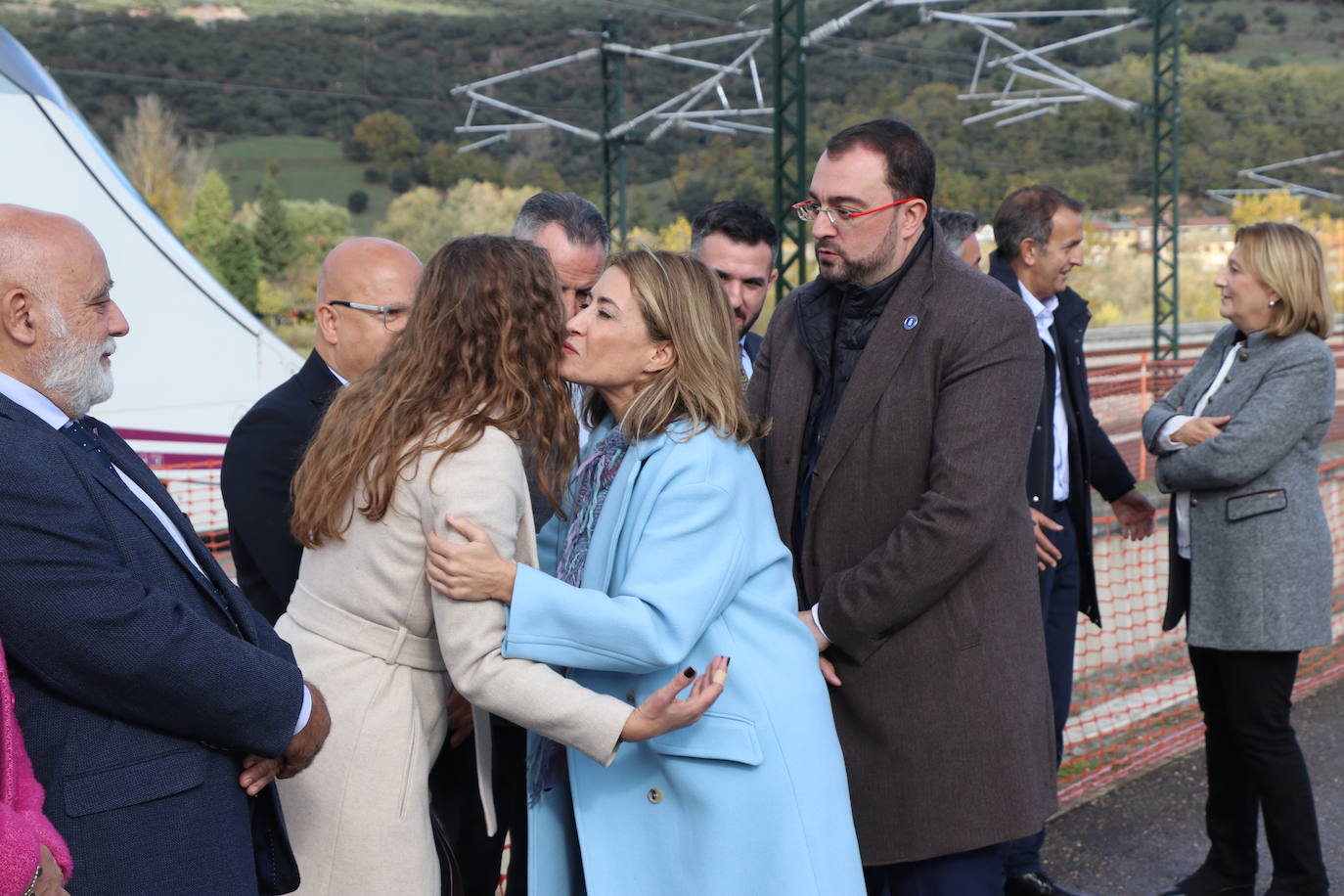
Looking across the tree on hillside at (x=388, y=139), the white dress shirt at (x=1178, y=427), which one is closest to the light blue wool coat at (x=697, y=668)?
the white dress shirt at (x=1178, y=427)

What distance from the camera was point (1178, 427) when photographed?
3789mm

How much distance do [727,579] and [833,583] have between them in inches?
18.0

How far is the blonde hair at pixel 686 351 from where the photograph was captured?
2268mm

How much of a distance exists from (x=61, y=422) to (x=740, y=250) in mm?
2297

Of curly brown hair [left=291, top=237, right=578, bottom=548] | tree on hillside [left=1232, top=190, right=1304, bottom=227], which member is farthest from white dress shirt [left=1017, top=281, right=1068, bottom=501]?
tree on hillside [left=1232, top=190, right=1304, bottom=227]

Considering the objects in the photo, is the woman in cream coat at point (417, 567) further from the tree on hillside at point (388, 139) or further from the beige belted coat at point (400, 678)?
the tree on hillside at point (388, 139)

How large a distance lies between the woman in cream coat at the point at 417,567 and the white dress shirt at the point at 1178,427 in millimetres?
2282

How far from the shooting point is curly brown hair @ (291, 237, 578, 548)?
2137mm

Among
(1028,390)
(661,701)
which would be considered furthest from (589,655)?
(1028,390)

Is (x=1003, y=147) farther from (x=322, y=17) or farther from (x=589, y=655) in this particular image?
(x=589, y=655)

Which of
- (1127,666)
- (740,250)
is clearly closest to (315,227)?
(1127,666)

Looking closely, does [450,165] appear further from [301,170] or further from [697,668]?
[697,668]

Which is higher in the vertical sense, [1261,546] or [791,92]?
[791,92]

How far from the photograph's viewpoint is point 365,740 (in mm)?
2195
